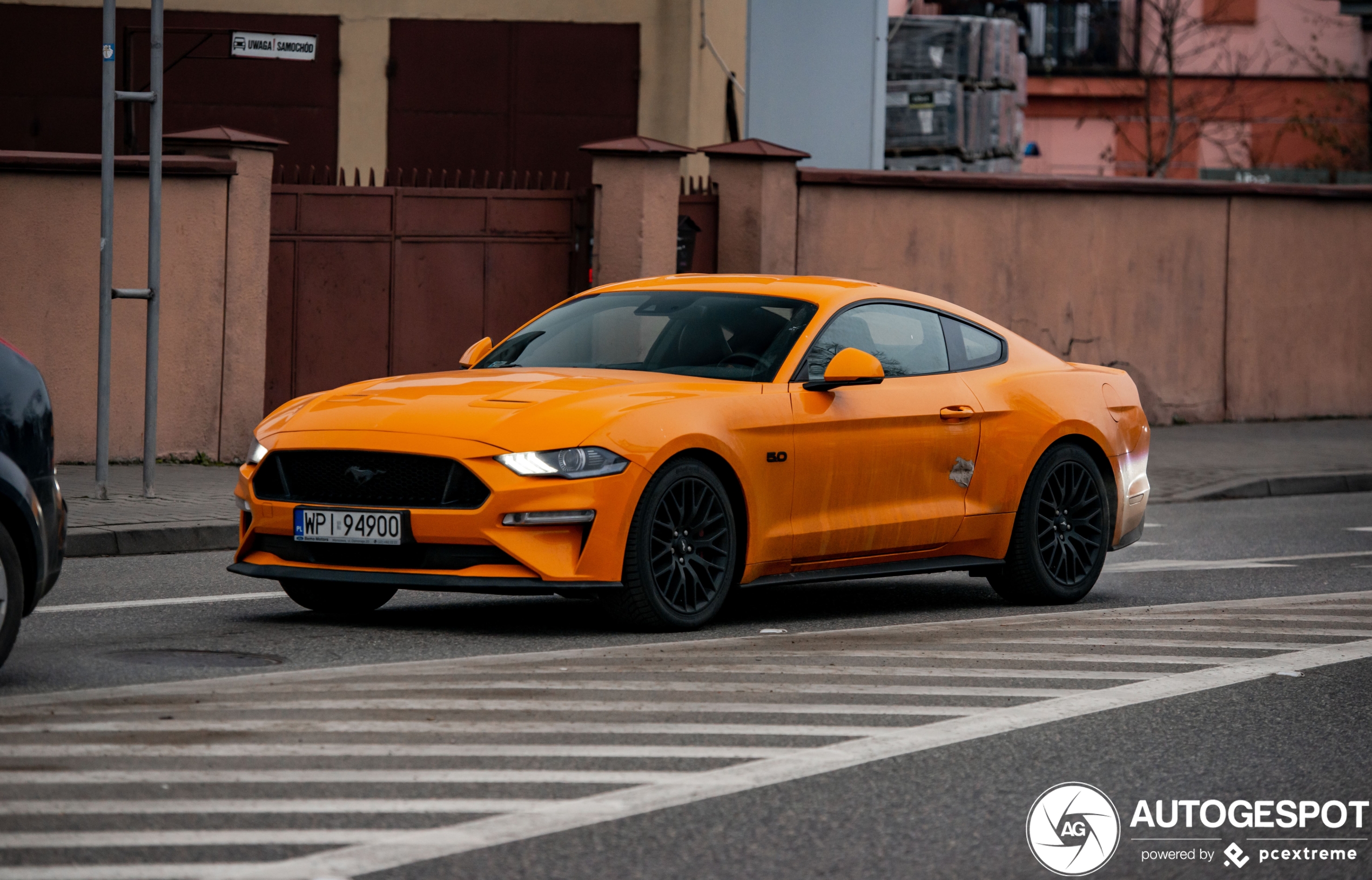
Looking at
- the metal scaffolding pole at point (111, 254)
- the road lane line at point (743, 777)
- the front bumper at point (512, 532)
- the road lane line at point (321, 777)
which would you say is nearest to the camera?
the road lane line at point (743, 777)

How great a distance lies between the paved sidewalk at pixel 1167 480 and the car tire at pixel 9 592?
14.9ft

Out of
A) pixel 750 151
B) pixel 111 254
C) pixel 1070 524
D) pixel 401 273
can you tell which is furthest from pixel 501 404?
pixel 750 151

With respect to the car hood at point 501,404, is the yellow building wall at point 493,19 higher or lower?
higher

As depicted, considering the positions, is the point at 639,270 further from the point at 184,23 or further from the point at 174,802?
the point at 174,802

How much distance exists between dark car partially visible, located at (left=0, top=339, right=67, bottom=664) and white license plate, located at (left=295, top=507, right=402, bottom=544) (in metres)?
1.19

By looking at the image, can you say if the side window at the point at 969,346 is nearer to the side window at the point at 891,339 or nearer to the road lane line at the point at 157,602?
the side window at the point at 891,339

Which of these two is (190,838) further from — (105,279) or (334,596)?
(105,279)

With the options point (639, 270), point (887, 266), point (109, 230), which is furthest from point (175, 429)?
point (887, 266)

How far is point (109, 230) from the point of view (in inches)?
492

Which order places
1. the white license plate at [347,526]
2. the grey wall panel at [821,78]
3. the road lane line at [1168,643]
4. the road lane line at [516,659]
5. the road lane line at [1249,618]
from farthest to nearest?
the grey wall panel at [821,78] < the road lane line at [1249,618] < the road lane line at [1168,643] < the white license plate at [347,526] < the road lane line at [516,659]

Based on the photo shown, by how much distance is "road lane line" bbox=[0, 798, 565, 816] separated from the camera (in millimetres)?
4863

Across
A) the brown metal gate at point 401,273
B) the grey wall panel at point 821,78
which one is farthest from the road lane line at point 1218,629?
the grey wall panel at point 821,78

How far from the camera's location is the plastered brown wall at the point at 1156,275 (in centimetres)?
1894

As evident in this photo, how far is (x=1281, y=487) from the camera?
16453mm
